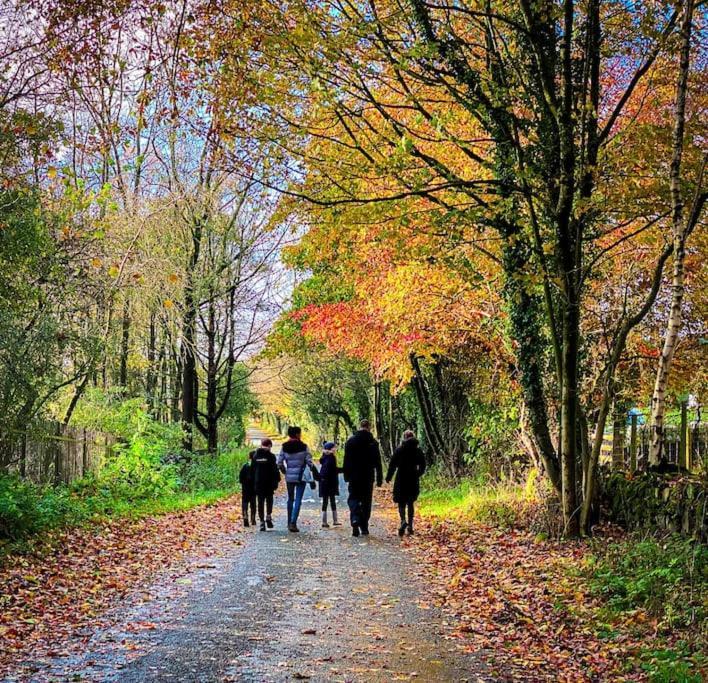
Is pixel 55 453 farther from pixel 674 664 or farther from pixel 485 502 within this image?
pixel 674 664

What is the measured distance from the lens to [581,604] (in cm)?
774

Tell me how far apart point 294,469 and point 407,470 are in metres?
2.26

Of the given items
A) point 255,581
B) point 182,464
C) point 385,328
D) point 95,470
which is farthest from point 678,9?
point 182,464

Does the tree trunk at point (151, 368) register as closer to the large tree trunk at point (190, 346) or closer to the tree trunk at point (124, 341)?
the tree trunk at point (124, 341)

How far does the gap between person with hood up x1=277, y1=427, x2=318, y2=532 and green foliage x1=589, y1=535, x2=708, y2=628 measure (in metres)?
6.81

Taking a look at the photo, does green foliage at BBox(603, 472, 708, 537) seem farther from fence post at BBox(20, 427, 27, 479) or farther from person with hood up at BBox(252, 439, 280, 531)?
fence post at BBox(20, 427, 27, 479)

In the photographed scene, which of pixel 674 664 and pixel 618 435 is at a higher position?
pixel 618 435

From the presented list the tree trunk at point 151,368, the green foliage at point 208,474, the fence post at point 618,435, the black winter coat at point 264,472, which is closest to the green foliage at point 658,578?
the fence post at point 618,435

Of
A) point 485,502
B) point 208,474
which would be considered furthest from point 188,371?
point 485,502

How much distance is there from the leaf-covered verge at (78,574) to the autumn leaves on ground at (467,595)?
2 cm

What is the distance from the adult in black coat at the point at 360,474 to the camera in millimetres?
14133

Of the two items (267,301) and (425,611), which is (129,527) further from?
(267,301)

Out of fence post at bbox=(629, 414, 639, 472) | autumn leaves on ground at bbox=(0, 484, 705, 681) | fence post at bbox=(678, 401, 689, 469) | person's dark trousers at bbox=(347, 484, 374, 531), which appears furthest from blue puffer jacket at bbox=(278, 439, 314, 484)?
fence post at bbox=(678, 401, 689, 469)

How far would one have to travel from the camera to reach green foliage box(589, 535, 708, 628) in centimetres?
682
